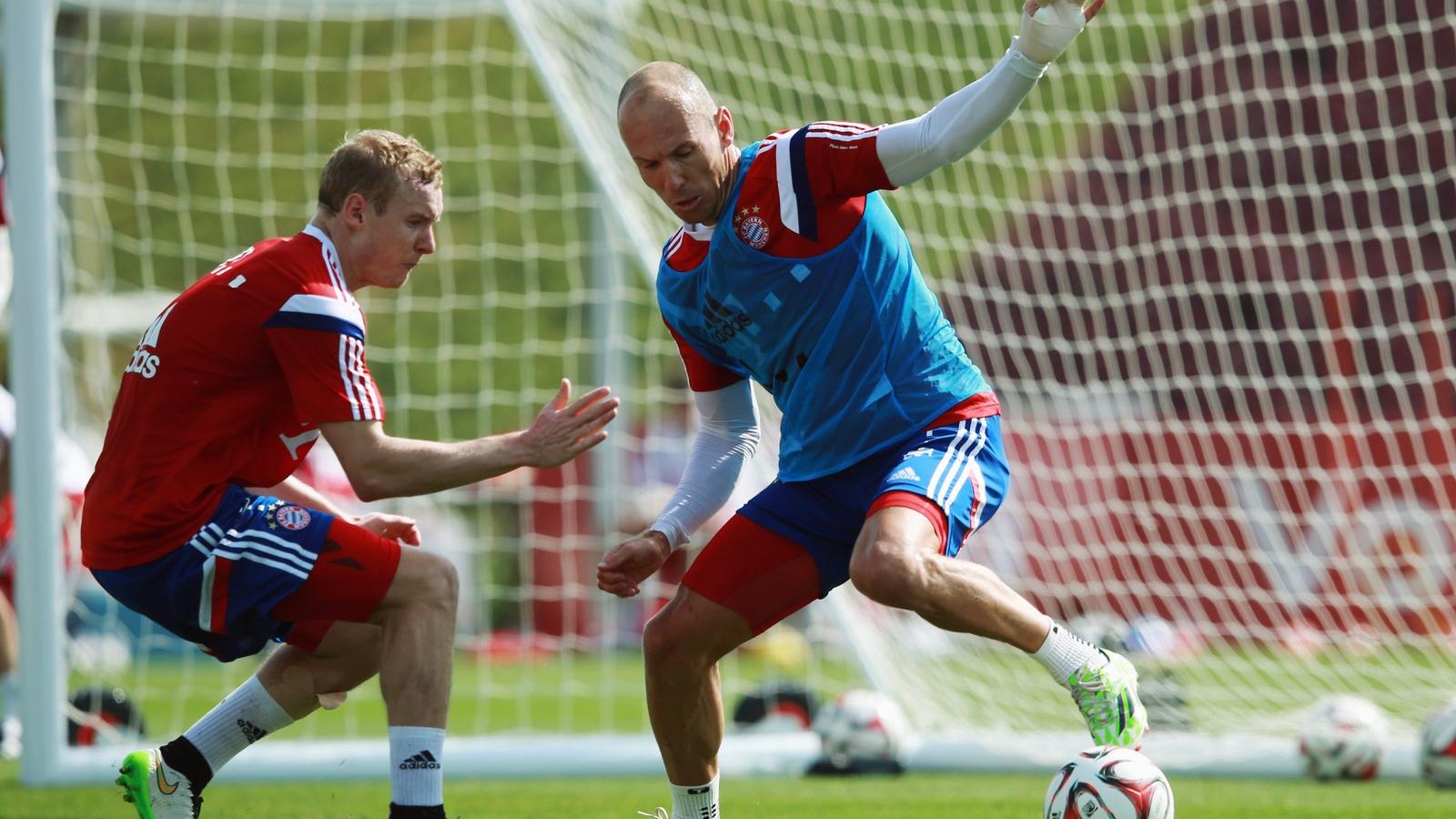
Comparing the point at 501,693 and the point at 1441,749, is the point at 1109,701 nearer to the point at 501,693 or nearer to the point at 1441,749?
the point at 1441,749

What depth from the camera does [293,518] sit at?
4.06m

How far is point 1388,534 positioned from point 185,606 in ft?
29.9

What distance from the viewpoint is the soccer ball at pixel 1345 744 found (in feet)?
21.0

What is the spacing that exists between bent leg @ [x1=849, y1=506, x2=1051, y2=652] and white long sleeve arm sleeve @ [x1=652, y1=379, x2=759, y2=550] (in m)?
0.70

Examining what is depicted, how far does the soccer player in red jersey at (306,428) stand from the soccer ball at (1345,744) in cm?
380

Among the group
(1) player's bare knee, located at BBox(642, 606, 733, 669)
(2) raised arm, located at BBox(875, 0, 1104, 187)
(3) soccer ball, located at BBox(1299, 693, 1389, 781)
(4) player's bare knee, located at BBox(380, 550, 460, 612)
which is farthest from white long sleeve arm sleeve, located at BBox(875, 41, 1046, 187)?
(3) soccer ball, located at BBox(1299, 693, 1389, 781)

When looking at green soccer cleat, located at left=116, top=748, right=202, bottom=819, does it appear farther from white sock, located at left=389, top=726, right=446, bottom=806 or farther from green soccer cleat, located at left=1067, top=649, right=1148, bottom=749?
green soccer cleat, located at left=1067, top=649, right=1148, bottom=749

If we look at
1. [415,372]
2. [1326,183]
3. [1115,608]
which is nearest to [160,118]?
[415,372]

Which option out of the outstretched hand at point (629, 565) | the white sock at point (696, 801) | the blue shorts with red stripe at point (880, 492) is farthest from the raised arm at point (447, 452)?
the white sock at point (696, 801)

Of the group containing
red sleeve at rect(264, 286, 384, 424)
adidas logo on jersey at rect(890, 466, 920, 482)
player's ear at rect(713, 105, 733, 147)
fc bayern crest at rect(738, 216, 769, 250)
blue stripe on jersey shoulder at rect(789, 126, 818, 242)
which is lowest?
adidas logo on jersey at rect(890, 466, 920, 482)

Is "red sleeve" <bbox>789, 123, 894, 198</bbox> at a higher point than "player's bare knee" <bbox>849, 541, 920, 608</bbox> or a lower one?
higher

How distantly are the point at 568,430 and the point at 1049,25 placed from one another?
4.87 feet

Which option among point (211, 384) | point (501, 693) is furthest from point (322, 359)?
point (501, 693)

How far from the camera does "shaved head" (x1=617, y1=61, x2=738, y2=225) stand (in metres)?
4.08
